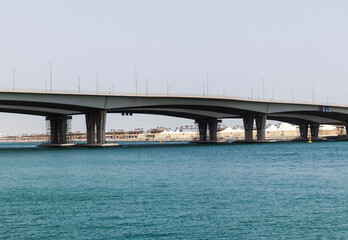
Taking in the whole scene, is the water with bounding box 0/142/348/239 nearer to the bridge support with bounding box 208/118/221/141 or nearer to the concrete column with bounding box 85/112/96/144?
the concrete column with bounding box 85/112/96/144

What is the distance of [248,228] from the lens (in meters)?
23.5

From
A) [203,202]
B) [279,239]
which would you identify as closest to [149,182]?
[203,202]

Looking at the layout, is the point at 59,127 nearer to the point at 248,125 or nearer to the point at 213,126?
the point at 213,126

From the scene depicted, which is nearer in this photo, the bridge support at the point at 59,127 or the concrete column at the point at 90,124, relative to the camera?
the concrete column at the point at 90,124

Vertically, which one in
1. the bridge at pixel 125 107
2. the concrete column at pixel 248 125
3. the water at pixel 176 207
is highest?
the bridge at pixel 125 107

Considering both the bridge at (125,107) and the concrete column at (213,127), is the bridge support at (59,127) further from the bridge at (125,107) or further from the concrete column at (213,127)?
the concrete column at (213,127)

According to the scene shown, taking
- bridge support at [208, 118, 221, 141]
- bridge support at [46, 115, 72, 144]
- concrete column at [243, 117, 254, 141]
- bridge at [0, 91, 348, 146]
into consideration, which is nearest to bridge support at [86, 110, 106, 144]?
bridge at [0, 91, 348, 146]

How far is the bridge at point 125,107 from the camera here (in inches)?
4168

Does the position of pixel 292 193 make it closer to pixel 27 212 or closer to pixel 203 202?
pixel 203 202

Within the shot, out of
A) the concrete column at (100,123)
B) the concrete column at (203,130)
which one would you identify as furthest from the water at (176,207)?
the concrete column at (203,130)

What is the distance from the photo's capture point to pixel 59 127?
14338 cm

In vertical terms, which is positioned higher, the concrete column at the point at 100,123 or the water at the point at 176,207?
the concrete column at the point at 100,123

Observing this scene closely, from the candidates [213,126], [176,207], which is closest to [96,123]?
[213,126]

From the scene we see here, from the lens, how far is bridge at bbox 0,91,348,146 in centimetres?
10588
